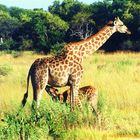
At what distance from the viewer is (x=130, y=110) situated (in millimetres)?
9914

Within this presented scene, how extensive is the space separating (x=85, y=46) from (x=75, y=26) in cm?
3083

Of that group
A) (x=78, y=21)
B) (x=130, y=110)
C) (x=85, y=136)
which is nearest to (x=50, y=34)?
(x=78, y=21)

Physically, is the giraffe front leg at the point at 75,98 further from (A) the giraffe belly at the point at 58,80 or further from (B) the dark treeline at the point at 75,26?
(B) the dark treeline at the point at 75,26

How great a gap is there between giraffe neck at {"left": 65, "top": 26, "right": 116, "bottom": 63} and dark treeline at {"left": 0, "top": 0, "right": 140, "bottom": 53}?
23545 millimetres

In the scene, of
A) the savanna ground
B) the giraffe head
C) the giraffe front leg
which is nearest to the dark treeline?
the savanna ground

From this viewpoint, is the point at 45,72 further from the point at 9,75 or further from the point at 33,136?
the point at 9,75

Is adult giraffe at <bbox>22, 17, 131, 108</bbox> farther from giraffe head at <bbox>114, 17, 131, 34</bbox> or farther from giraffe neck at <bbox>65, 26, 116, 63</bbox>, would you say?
giraffe head at <bbox>114, 17, 131, 34</bbox>

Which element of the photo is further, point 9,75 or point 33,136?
point 9,75

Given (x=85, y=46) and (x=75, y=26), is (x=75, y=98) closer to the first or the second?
(x=85, y=46)

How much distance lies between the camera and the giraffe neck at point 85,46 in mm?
8914

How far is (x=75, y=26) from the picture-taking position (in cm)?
3994

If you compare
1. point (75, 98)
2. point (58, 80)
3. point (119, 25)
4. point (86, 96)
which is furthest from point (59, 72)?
point (119, 25)

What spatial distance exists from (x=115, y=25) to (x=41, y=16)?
32.0 m

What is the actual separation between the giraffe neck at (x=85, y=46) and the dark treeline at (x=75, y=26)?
2354 centimetres
